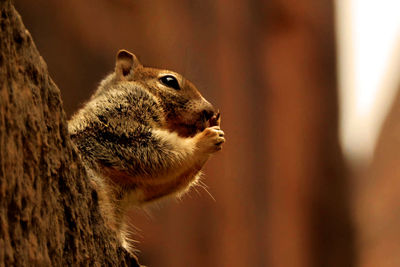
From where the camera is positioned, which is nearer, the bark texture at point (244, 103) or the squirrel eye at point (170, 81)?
the squirrel eye at point (170, 81)

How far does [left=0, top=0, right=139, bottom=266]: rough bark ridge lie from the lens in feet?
4.78

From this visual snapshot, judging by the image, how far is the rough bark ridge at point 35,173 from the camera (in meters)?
1.46

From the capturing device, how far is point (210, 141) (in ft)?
8.22

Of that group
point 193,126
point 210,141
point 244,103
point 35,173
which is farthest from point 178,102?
point 244,103

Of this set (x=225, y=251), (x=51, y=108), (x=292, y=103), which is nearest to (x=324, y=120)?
(x=292, y=103)

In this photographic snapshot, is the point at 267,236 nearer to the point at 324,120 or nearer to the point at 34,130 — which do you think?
the point at 324,120

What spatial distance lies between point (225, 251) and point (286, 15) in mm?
2641

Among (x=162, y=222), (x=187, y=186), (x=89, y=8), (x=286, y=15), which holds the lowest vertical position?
(x=187, y=186)

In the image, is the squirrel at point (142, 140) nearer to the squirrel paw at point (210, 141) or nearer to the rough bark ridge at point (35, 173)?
the squirrel paw at point (210, 141)

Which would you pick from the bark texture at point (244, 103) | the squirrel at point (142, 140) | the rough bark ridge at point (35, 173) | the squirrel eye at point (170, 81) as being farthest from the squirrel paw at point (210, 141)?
the bark texture at point (244, 103)

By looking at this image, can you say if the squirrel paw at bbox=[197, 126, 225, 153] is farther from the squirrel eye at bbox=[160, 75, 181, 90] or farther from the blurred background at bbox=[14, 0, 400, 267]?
the blurred background at bbox=[14, 0, 400, 267]

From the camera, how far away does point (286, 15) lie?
764cm

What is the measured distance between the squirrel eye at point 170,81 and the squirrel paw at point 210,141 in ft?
1.05

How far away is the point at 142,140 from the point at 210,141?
0.24 m
